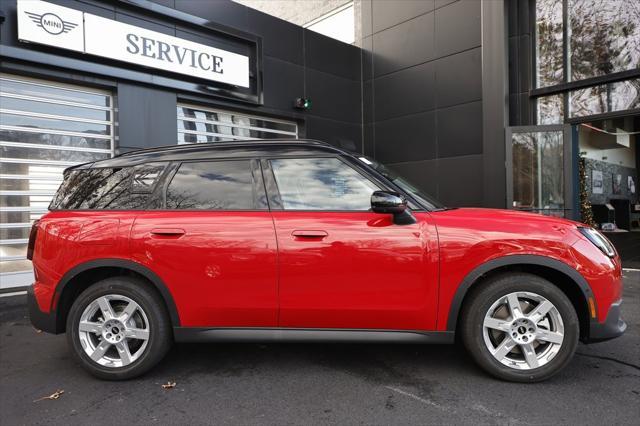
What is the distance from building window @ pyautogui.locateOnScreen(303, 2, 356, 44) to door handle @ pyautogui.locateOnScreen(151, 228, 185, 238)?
1103 cm

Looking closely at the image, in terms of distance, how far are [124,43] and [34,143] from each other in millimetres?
2451

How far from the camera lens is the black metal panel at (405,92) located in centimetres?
1078

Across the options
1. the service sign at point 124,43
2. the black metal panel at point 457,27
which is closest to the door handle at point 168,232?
the service sign at point 124,43

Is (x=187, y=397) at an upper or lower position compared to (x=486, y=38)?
lower

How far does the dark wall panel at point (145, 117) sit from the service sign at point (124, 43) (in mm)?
564

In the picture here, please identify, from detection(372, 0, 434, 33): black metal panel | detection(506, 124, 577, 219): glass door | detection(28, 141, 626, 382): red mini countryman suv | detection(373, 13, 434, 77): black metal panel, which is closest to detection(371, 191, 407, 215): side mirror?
detection(28, 141, 626, 382): red mini countryman suv

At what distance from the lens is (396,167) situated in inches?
452

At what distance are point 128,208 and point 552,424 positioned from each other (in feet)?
10.6

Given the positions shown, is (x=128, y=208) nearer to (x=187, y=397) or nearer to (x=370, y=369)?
(x=187, y=397)

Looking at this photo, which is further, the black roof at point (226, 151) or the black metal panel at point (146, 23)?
the black metal panel at point (146, 23)

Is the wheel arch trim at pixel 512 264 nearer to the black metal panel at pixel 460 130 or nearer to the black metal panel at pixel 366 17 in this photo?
the black metal panel at pixel 460 130

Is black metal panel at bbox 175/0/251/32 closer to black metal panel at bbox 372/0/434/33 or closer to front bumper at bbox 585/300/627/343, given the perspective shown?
black metal panel at bbox 372/0/434/33

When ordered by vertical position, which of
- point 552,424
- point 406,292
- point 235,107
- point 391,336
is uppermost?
point 235,107

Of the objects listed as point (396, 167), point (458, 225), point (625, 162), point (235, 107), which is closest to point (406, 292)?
point (458, 225)
